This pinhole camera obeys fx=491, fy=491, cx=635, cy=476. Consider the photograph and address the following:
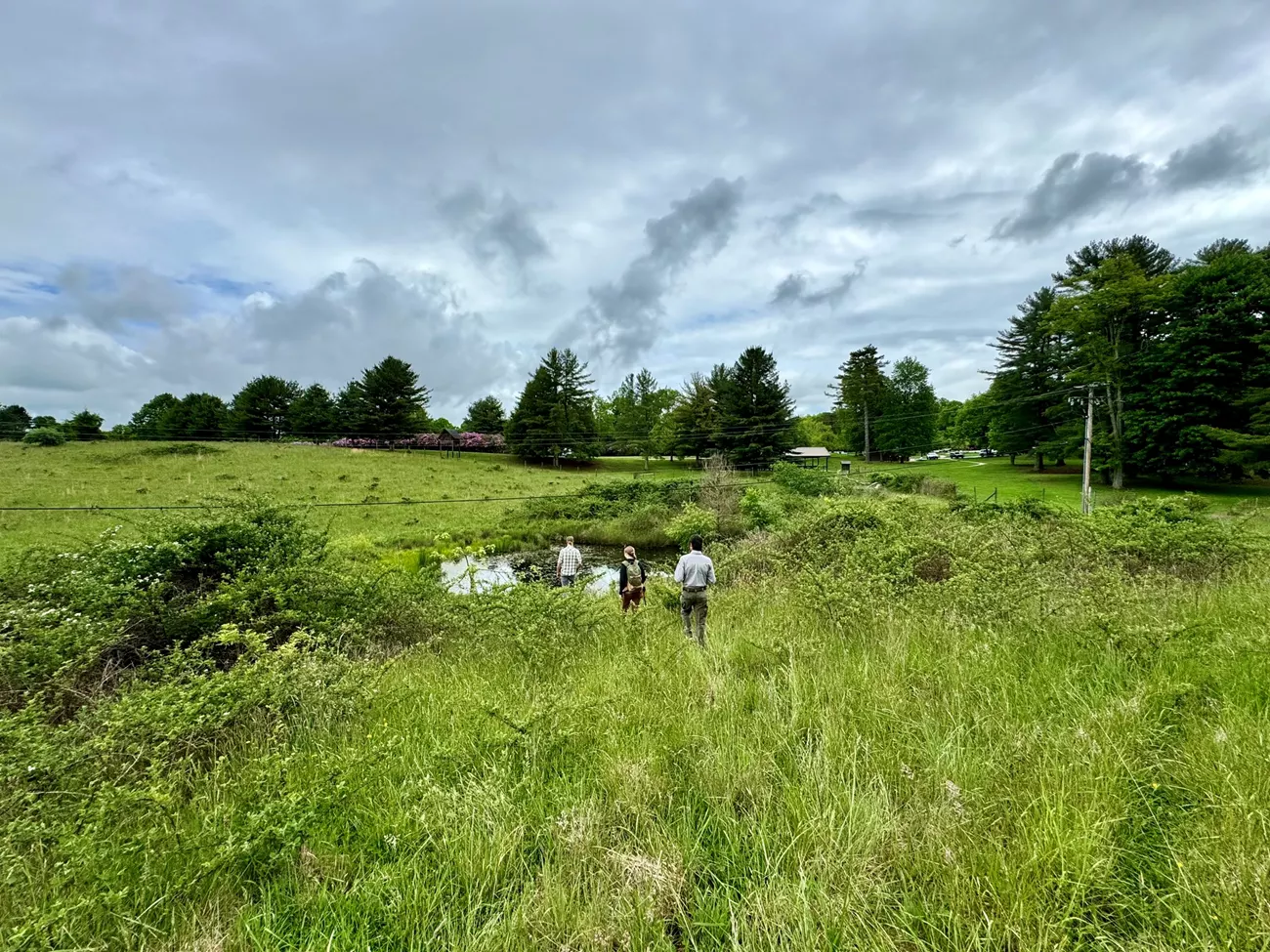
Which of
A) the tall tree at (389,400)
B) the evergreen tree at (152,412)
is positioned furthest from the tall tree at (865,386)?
the evergreen tree at (152,412)

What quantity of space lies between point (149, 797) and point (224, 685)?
130cm

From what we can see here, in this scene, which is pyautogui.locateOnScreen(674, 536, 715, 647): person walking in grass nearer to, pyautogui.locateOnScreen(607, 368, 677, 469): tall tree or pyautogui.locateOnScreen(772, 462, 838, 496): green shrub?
pyautogui.locateOnScreen(772, 462, 838, 496): green shrub

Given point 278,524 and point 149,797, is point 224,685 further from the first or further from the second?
point 278,524

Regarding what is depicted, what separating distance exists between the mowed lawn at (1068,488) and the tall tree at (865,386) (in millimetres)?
15123

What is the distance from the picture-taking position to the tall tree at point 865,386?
53.1 m

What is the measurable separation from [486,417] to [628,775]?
195 ft

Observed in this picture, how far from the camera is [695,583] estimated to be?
7.18 meters

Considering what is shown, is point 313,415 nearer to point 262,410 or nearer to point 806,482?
point 262,410

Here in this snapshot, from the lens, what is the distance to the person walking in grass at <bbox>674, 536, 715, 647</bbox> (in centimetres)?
716

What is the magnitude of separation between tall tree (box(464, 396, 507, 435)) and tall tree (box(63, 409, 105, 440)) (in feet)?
99.9

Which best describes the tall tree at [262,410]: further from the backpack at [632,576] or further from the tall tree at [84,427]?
the backpack at [632,576]

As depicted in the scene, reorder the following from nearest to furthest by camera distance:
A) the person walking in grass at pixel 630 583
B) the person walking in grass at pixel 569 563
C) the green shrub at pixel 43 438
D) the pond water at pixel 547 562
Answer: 1. the person walking in grass at pixel 630 583
2. the person walking in grass at pixel 569 563
3. the pond water at pixel 547 562
4. the green shrub at pixel 43 438

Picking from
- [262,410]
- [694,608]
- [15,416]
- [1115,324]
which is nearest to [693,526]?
[694,608]

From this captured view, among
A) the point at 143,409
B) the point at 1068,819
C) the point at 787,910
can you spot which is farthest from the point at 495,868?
the point at 143,409
